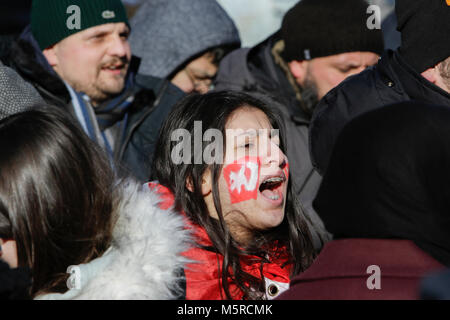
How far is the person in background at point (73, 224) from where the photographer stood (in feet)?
6.04

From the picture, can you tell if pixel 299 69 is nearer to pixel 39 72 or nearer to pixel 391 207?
pixel 39 72

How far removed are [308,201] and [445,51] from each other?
1232 millimetres

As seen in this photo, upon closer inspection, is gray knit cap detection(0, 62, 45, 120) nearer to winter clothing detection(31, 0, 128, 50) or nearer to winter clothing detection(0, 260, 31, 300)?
winter clothing detection(0, 260, 31, 300)

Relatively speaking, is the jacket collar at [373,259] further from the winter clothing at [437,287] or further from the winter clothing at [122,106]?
the winter clothing at [122,106]

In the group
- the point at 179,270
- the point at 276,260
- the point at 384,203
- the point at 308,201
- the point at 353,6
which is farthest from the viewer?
the point at 353,6

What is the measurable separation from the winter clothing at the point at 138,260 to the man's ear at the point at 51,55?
1.92 m

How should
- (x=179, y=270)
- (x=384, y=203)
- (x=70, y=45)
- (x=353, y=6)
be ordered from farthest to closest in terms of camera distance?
(x=353, y=6), (x=70, y=45), (x=179, y=270), (x=384, y=203)

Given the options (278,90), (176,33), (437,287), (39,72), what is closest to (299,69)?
(278,90)

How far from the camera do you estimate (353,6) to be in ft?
13.1

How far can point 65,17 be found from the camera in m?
3.76

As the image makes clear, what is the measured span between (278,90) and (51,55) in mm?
1530

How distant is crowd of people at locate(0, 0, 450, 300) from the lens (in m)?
1.65
